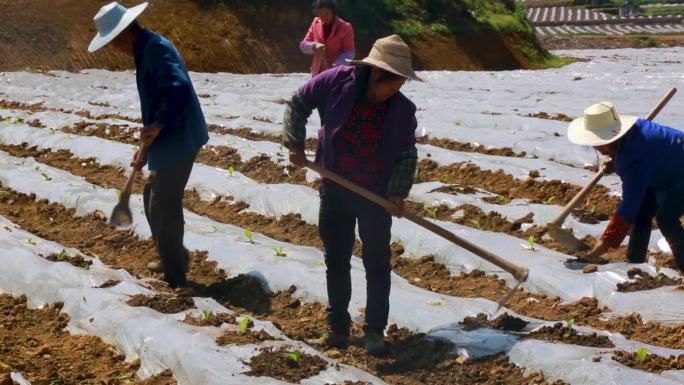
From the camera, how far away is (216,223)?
613 centimetres

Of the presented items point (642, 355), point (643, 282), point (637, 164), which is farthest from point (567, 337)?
point (637, 164)

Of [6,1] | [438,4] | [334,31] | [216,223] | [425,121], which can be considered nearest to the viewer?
[216,223]

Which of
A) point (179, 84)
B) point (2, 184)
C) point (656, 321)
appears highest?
point (179, 84)

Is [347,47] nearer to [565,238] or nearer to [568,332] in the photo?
[565,238]

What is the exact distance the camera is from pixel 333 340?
159 inches

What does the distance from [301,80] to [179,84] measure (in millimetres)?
9650

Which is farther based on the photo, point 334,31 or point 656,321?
point 334,31

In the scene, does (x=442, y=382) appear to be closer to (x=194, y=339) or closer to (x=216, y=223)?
(x=194, y=339)

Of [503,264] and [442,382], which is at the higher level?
[503,264]

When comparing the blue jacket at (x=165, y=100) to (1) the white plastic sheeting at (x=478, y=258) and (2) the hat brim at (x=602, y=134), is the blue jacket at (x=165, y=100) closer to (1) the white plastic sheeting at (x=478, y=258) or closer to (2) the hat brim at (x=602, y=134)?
(1) the white plastic sheeting at (x=478, y=258)

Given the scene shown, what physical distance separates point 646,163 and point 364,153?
1553 mm

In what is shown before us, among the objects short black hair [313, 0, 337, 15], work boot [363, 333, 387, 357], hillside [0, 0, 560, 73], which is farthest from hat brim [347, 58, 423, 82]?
hillside [0, 0, 560, 73]

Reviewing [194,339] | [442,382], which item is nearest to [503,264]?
[442,382]

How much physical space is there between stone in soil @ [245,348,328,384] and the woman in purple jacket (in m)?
0.42
